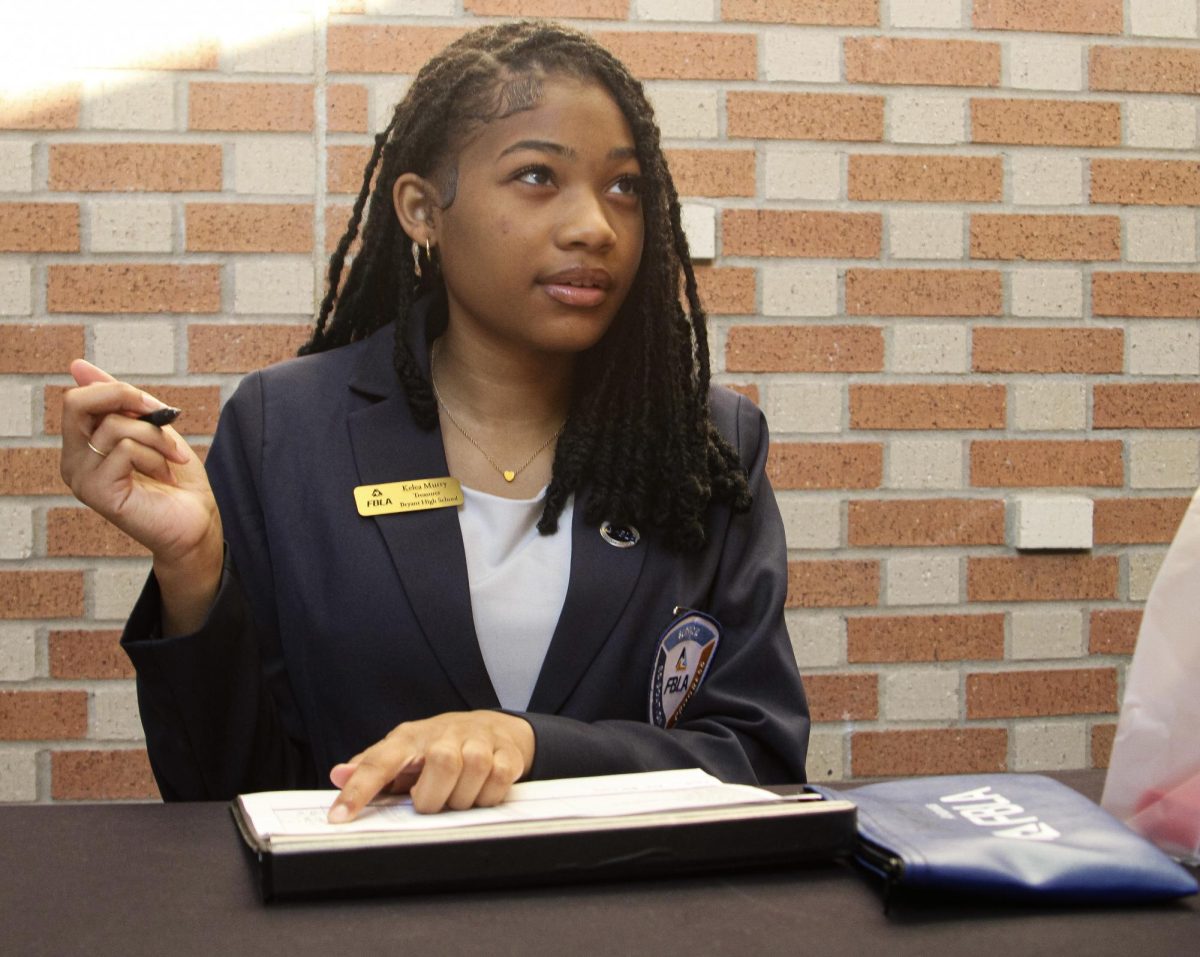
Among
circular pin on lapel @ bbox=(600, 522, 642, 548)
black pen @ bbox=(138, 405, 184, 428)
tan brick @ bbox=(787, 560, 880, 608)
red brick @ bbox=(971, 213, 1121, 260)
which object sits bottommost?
tan brick @ bbox=(787, 560, 880, 608)

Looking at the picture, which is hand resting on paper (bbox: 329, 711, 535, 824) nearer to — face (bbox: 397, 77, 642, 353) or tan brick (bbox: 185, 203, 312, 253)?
face (bbox: 397, 77, 642, 353)

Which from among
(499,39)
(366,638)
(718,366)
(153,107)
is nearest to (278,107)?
(153,107)

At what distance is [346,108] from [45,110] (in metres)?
0.46

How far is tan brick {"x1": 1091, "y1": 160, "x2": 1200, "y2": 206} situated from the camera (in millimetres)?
2164

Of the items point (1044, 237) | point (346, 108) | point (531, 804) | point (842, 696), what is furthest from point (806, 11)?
point (531, 804)

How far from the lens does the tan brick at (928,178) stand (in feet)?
6.92

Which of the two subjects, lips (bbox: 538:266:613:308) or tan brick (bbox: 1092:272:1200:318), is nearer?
lips (bbox: 538:266:613:308)

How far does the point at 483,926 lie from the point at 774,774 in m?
0.71

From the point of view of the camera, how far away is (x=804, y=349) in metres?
2.09

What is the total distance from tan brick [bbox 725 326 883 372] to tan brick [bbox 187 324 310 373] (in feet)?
2.27

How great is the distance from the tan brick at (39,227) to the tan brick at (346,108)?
415mm

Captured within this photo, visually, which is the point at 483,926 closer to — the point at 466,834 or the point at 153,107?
the point at 466,834

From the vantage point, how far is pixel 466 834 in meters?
0.72

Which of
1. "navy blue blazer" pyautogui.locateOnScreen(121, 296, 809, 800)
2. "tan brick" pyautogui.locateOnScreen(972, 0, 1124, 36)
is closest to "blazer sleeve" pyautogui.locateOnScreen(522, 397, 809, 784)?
"navy blue blazer" pyautogui.locateOnScreen(121, 296, 809, 800)
